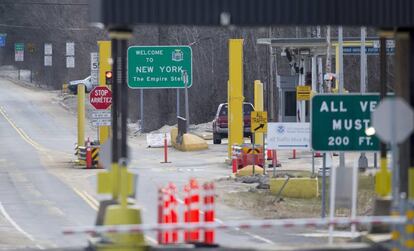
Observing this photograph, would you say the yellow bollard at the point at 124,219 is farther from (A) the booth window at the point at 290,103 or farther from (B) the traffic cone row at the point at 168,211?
(A) the booth window at the point at 290,103

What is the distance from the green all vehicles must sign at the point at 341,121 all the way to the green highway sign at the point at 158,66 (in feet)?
93.5

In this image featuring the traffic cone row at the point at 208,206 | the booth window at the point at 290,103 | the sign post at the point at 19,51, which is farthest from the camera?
the sign post at the point at 19,51

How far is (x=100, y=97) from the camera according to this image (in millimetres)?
43469

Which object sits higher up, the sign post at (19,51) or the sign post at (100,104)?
the sign post at (19,51)

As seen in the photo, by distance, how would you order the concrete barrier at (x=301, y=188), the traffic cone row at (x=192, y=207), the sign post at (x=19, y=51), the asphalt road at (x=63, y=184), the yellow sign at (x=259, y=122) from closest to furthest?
1. the traffic cone row at (x=192, y=207)
2. the asphalt road at (x=63, y=184)
3. the concrete barrier at (x=301, y=188)
4. the yellow sign at (x=259, y=122)
5. the sign post at (x=19, y=51)

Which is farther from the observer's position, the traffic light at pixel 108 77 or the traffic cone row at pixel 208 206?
the traffic light at pixel 108 77

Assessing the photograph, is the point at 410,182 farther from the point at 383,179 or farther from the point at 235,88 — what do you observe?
the point at 235,88

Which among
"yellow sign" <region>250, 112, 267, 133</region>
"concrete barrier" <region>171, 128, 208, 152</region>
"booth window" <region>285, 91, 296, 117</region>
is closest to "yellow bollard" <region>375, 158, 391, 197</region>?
"yellow sign" <region>250, 112, 267, 133</region>

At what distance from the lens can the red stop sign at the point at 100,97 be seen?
43.4 m

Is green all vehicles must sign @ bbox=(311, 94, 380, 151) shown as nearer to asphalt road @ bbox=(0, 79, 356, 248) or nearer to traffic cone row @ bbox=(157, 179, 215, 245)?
asphalt road @ bbox=(0, 79, 356, 248)

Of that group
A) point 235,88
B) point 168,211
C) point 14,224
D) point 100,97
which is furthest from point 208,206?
point 235,88

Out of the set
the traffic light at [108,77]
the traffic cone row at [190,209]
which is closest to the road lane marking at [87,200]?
the traffic light at [108,77]

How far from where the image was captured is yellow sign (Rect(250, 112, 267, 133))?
36875 millimetres

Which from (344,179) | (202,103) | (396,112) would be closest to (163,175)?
(344,179)
